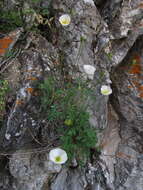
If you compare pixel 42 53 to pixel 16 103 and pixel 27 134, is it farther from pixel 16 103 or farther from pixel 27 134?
pixel 27 134

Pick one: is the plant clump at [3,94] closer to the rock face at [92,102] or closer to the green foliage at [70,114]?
the rock face at [92,102]

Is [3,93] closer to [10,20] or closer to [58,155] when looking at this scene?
[58,155]

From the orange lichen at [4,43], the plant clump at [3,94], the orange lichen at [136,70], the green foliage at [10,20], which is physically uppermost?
the green foliage at [10,20]

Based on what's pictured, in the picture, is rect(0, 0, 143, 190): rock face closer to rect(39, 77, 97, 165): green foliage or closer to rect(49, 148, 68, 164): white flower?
rect(39, 77, 97, 165): green foliage

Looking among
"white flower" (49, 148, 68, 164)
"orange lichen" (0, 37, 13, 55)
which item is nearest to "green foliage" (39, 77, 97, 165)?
"white flower" (49, 148, 68, 164)

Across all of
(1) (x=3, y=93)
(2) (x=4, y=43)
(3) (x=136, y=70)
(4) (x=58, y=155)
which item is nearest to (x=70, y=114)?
(4) (x=58, y=155)

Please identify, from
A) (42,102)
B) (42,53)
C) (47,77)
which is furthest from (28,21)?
(42,102)

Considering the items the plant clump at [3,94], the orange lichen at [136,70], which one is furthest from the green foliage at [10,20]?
the orange lichen at [136,70]
